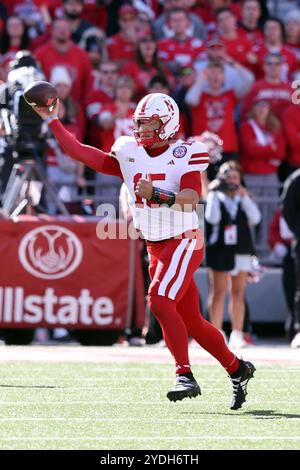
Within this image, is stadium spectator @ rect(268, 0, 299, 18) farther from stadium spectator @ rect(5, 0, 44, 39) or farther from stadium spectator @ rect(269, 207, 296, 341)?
stadium spectator @ rect(269, 207, 296, 341)

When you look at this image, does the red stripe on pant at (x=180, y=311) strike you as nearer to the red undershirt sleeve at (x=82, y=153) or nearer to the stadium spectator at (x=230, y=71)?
the red undershirt sleeve at (x=82, y=153)

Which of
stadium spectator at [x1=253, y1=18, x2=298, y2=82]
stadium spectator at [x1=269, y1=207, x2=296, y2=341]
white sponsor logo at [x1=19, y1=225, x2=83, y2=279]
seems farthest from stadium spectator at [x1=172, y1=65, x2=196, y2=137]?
white sponsor logo at [x1=19, y1=225, x2=83, y2=279]

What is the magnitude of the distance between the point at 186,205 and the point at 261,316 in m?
5.78

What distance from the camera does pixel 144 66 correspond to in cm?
1384

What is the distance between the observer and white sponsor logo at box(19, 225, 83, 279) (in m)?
11.3

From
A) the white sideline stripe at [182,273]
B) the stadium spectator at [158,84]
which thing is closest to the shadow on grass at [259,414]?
the white sideline stripe at [182,273]

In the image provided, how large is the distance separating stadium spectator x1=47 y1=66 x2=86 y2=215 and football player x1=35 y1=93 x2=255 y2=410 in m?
5.11

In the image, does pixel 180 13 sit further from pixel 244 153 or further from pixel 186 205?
pixel 186 205

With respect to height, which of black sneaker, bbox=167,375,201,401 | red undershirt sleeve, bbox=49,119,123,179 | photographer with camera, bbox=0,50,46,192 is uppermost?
photographer with camera, bbox=0,50,46,192

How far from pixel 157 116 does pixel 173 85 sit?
682 centimetres

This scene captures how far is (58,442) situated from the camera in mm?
5816

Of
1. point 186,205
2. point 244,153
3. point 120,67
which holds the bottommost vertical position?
point 186,205

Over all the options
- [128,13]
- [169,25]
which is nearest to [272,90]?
[169,25]
